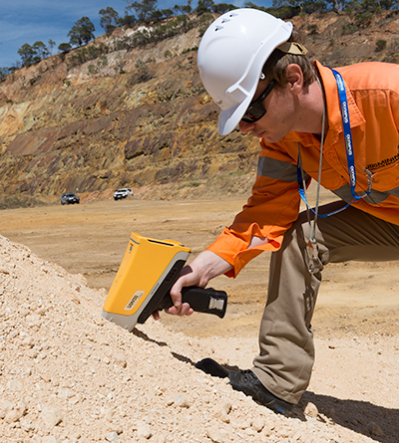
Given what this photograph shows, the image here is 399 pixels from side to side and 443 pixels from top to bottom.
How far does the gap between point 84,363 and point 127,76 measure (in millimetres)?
39860

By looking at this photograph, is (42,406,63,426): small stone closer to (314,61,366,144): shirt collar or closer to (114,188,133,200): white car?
(314,61,366,144): shirt collar

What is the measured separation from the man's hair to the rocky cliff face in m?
19.2

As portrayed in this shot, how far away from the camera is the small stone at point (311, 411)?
222 cm

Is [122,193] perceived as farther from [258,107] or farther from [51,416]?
[51,416]

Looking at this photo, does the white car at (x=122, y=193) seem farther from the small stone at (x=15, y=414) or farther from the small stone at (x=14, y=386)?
the small stone at (x=15, y=414)

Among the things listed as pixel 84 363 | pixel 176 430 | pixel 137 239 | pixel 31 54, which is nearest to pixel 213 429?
pixel 176 430

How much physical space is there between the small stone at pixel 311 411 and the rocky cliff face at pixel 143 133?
18.8 m

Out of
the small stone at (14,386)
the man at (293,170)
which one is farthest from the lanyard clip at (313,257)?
the small stone at (14,386)

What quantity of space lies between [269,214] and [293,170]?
0.25 meters

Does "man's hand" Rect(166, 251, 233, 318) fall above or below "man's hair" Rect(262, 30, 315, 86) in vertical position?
below

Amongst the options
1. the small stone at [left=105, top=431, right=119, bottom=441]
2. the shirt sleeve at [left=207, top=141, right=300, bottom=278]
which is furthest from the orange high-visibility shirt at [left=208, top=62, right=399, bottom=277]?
the small stone at [left=105, top=431, right=119, bottom=441]

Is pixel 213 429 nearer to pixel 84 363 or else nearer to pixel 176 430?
pixel 176 430

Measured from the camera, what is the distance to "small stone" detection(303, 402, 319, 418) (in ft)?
7.28

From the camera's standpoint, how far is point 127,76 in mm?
38844
